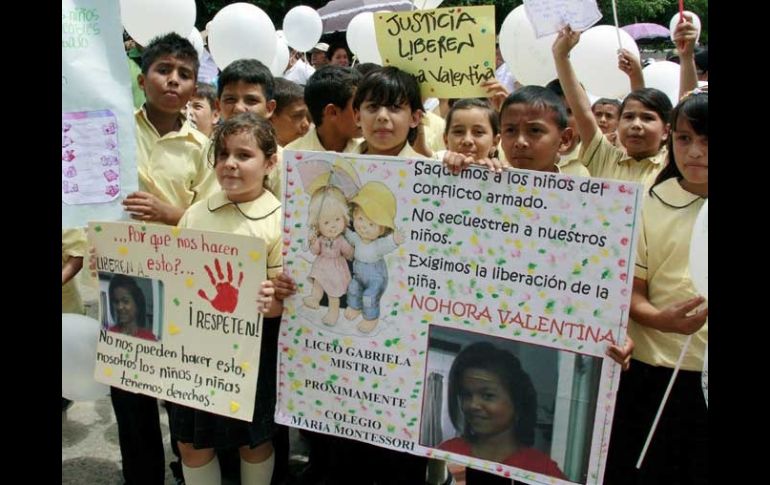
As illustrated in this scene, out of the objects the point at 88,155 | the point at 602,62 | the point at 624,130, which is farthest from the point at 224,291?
the point at 602,62

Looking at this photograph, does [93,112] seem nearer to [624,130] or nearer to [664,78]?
[624,130]

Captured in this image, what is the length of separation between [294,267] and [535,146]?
92 cm

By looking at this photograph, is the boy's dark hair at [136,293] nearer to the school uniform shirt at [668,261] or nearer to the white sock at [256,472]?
the white sock at [256,472]

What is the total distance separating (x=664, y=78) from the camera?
5.44m

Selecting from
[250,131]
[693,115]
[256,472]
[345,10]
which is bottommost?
[256,472]

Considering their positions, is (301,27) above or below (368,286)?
above

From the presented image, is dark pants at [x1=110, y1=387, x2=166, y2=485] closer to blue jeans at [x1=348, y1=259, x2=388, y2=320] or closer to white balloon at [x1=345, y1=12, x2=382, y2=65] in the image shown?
blue jeans at [x1=348, y1=259, x2=388, y2=320]

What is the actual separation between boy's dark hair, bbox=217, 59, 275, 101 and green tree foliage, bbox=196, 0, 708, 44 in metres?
10.6

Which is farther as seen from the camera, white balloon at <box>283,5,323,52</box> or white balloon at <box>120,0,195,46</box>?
white balloon at <box>283,5,323,52</box>

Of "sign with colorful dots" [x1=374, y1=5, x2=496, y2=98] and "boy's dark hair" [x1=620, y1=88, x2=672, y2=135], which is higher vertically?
"sign with colorful dots" [x1=374, y1=5, x2=496, y2=98]

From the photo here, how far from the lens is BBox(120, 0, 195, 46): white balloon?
4773mm

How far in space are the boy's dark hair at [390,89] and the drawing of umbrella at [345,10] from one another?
424 inches

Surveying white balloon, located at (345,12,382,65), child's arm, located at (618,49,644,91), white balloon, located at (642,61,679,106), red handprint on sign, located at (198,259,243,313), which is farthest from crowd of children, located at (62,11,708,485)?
white balloon, located at (345,12,382,65)

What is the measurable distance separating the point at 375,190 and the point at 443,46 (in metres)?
0.74
